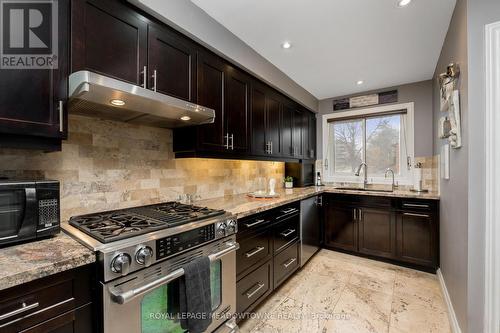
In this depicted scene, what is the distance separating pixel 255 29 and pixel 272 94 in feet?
2.91

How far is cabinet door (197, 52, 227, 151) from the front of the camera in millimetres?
1889

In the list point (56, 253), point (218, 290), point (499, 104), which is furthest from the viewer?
point (218, 290)

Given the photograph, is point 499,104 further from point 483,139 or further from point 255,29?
point 255,29

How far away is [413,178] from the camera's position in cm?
333

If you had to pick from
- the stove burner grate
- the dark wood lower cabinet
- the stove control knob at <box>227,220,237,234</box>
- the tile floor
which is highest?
the stove burner grate

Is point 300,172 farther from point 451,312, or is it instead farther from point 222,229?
point 222,229

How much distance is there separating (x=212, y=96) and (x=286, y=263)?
185 cm

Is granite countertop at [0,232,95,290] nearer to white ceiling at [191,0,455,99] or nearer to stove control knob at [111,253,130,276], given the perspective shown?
stove control knob at [111,253,130,276]

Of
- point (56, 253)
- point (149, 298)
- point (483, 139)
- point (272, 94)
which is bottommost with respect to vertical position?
point (149, 298)

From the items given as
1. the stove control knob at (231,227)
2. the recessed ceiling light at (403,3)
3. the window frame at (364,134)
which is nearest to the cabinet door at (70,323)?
the stove control knob at (231,227)

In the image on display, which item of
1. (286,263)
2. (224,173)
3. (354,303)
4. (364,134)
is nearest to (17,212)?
(224,173)

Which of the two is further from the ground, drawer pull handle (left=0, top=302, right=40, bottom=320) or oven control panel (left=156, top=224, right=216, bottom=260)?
oven control panel (left=156, top=224, right=216, bottom=260)

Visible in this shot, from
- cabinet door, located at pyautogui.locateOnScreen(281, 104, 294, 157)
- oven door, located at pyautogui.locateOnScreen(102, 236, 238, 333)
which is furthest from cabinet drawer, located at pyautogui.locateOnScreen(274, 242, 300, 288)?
cabinet door, located at pyautogui.locateOnScreen(281, 104, 294, 157)

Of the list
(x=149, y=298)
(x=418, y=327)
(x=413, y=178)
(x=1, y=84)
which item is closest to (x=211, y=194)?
(x=149, y=298)
